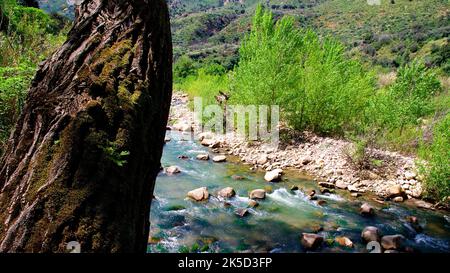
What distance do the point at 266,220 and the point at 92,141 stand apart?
6.80 metres

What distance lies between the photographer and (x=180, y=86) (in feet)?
115

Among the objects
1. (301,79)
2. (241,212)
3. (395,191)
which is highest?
(301,79)

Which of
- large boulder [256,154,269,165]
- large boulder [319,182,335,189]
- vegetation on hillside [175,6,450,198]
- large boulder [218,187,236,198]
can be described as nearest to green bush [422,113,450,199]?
vegetation on hillside [175,6,450,198]

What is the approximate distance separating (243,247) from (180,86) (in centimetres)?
2976

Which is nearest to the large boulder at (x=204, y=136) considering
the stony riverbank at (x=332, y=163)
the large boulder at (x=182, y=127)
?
the stony riverbank at (x=332, y=163)

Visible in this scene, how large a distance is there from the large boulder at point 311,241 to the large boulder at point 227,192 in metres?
2.73

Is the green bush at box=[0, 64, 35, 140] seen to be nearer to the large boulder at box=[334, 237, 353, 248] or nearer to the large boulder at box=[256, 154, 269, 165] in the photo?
the large boulder at box=[334, 237, 353, 248]

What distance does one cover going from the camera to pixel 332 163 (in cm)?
1179

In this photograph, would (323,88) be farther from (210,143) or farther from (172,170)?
(172,170)

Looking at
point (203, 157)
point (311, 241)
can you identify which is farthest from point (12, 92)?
point (203, 157)

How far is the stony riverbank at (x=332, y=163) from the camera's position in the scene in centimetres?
1031

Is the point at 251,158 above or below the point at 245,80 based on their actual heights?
below
